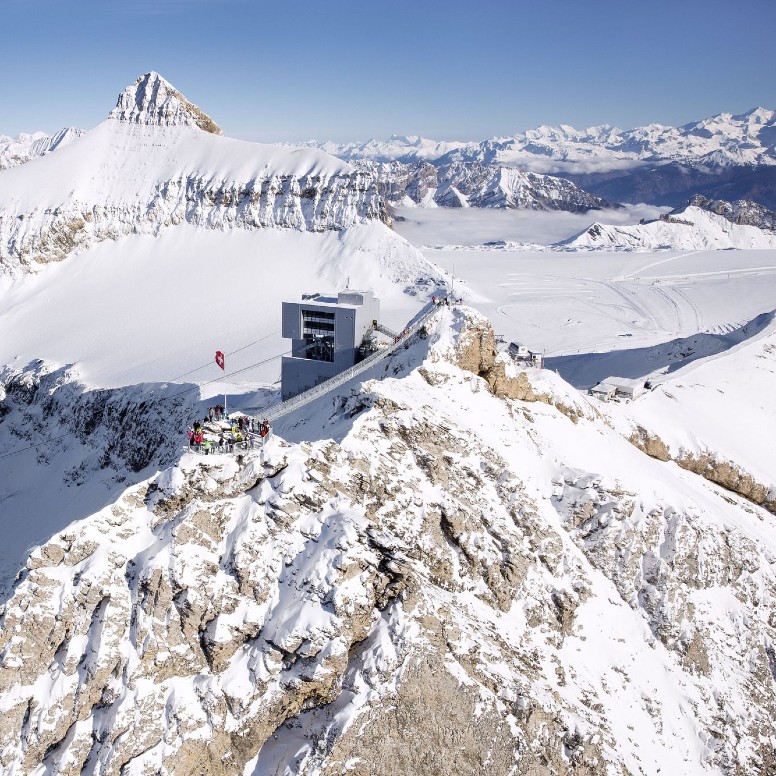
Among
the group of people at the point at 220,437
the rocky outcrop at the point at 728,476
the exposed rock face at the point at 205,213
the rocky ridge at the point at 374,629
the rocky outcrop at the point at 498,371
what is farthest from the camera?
the exposed rock face at the point at 205,213

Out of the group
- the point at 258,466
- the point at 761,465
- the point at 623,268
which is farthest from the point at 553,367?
the point at 623,268

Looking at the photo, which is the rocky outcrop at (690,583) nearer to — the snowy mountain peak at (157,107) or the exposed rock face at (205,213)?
the exposed rock face at (205,213)

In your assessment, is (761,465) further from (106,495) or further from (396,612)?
(106,495)

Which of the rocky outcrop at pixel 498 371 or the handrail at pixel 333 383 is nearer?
the rocky outcrop at pixel 498 371

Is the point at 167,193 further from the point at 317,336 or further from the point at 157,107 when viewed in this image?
the point at 317,336

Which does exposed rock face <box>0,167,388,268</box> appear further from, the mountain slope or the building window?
the building window

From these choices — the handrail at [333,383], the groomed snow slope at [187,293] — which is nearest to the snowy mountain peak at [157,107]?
the groomed snow slope at [187,293]

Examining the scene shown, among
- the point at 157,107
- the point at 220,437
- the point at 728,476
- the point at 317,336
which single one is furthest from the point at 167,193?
the point at 220,437
